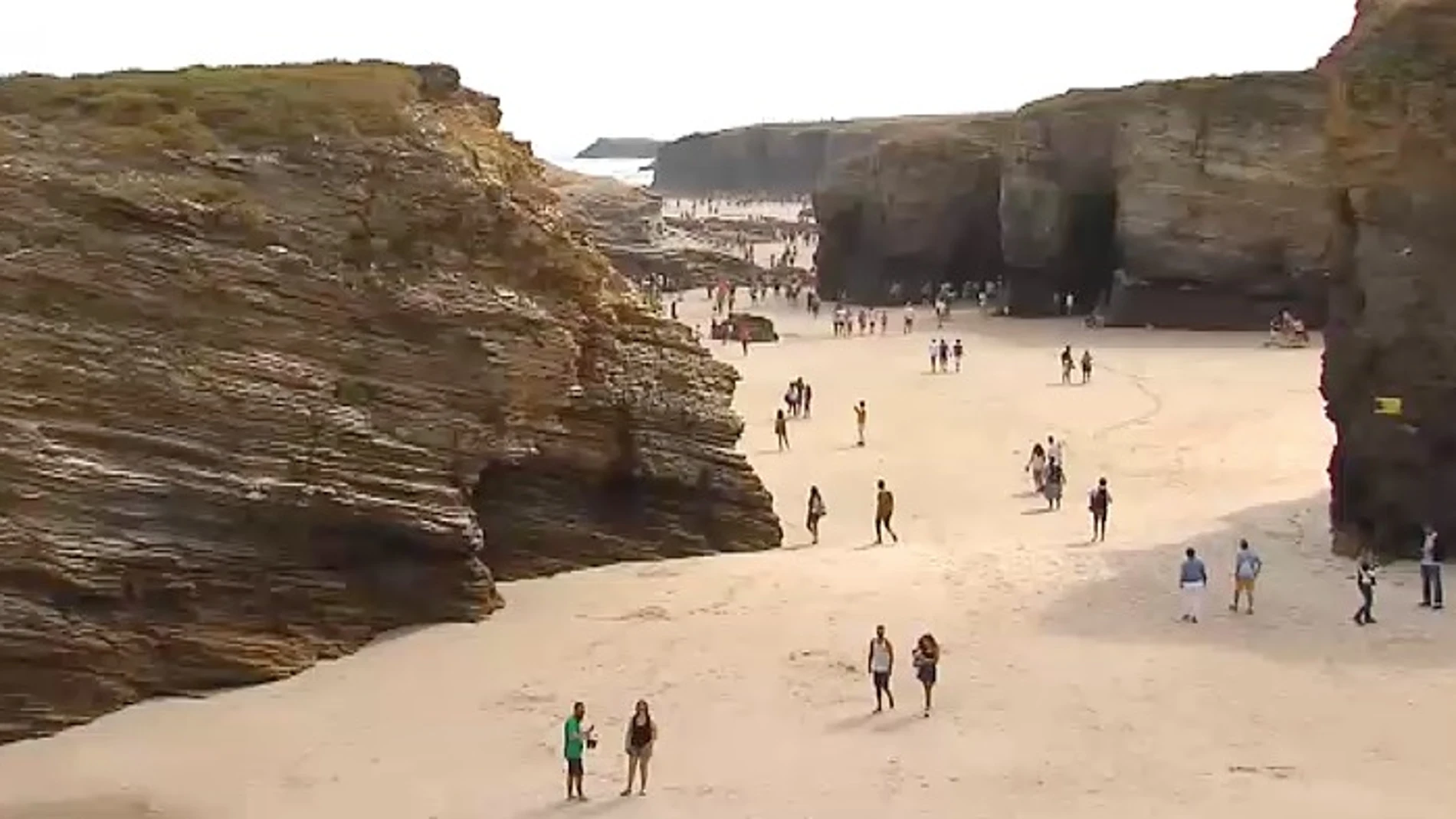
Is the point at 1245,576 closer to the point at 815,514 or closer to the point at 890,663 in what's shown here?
the point at 890,663

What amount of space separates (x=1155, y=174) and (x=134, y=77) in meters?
39.0

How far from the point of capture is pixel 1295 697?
17.1 metres

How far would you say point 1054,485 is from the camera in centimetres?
2791

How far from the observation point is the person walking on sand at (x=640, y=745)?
14914 mm

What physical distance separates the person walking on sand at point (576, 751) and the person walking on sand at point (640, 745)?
42cm

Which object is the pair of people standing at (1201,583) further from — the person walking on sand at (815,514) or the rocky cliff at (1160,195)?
the rocky cliff at (1160,195)

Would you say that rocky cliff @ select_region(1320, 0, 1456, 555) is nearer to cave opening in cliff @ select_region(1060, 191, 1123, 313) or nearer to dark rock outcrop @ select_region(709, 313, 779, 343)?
dark rock outcrop @ select_region(709, 313, 779, 343)

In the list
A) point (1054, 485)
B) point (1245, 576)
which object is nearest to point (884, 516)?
point (1054, 485)

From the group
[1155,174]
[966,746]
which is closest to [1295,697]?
[966,746]

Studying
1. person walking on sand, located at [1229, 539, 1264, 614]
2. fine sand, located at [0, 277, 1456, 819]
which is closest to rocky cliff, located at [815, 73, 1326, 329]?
fine sand, located at [0, 277, 1456, 819]

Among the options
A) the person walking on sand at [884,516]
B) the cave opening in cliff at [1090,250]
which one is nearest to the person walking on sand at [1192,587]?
the person walking on sand at [884,516]

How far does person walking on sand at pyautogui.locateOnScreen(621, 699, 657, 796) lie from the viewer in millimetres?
14914

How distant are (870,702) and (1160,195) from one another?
3919cm

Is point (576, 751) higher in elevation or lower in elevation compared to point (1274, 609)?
lower
